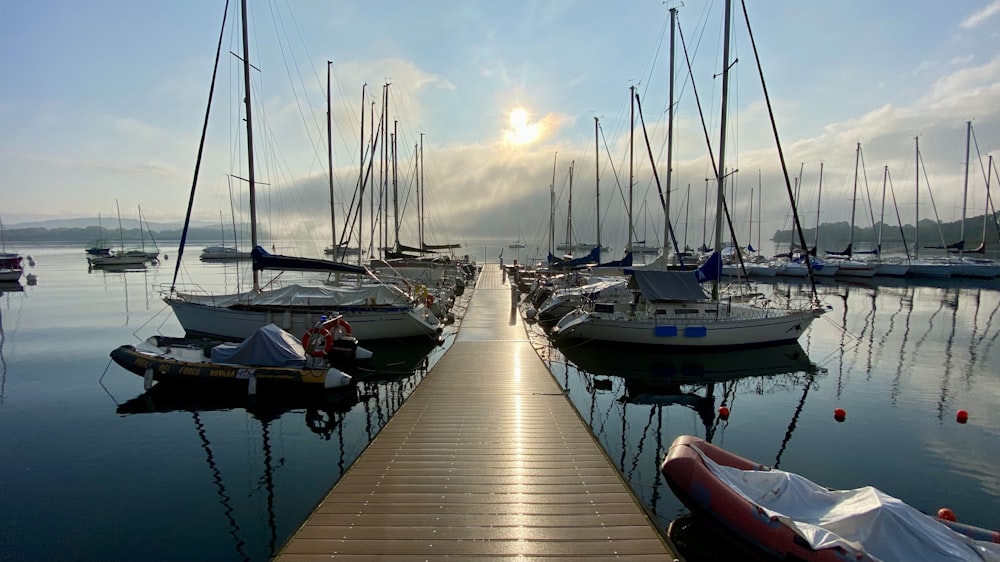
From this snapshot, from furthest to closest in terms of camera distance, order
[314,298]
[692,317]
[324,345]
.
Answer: [314,298], [692,317], [324,345]

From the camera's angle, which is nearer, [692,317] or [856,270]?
[692,317]

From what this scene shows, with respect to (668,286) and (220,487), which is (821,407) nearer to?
(668,286)

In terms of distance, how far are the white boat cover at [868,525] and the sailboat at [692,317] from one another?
41.3ft

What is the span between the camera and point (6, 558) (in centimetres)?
663

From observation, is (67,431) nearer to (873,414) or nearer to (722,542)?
(722,542)

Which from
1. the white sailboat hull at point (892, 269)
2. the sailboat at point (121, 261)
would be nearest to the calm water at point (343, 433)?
the white sailboat hull at point (892, 269)

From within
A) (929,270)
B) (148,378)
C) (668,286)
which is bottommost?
(148,378)

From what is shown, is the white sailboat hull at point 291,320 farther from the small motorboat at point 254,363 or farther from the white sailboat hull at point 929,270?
the white sailboat hull at point 929,270

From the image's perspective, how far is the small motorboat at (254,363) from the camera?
1325cm

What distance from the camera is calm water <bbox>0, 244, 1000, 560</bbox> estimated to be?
7.73 metres

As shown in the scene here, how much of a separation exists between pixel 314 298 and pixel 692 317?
14837 mm

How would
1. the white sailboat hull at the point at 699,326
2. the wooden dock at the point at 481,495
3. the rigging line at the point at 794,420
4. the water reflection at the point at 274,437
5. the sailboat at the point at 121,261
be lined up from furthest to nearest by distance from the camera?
the sailboat at the point at 121,261 < the white sailboat hull at the point at 699,326 < the rigging line at the point at 794,420 < the water reflection at the point at 274,437 < the wooden dock at the point at 481,495

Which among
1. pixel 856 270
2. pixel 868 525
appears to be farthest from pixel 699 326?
pixel 856 270

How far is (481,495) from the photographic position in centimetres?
624
